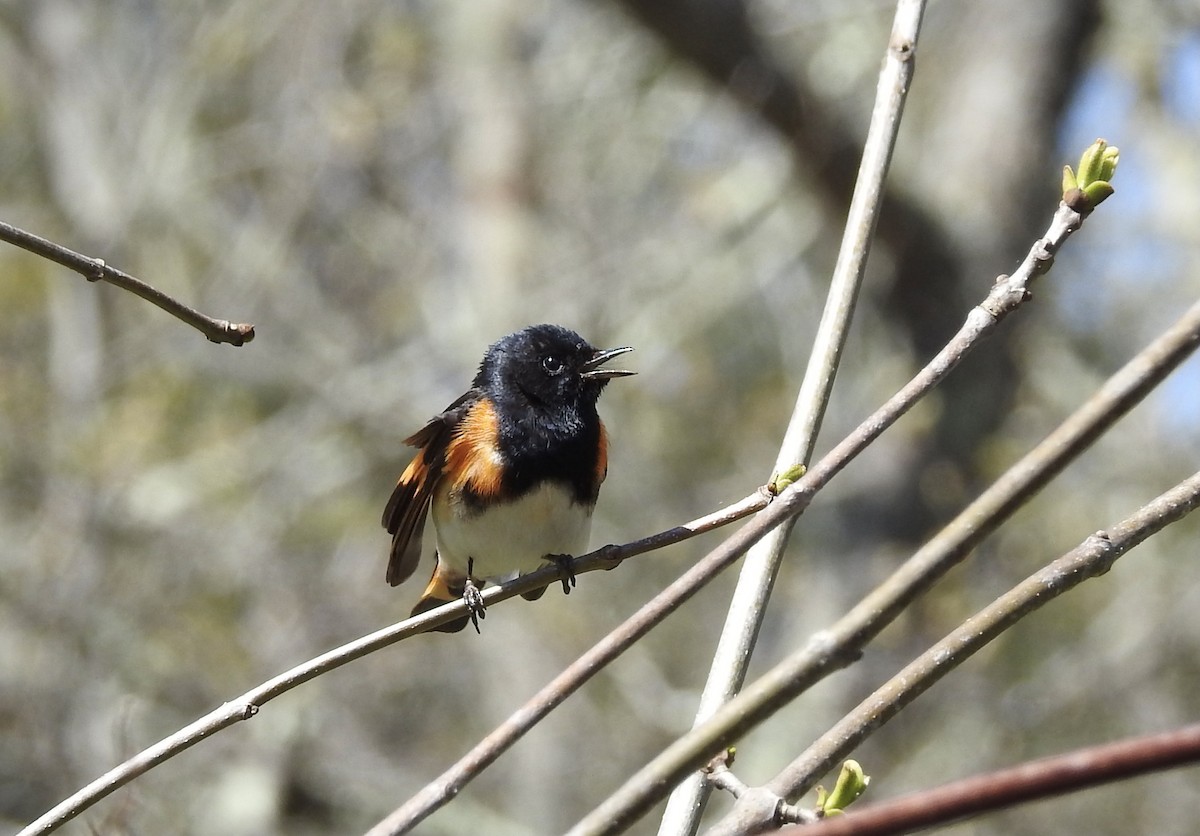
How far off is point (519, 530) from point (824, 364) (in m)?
1.94

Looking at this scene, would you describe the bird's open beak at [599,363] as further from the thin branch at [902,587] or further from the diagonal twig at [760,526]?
the thin branch at [902,587]

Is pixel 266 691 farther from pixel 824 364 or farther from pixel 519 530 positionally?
pixel 519 530

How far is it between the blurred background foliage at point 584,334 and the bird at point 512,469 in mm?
3401

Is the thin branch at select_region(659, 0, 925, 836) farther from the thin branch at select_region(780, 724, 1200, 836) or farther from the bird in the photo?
the bird

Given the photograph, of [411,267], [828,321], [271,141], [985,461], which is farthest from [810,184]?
[828,321]

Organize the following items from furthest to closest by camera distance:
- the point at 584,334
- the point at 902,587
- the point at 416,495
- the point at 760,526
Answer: the point at 584,334, the point at 416,495, the point at 760,526, the point at 902,587

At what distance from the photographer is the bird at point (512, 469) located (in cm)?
369

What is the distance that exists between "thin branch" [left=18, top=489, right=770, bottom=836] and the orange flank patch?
1.65 metres

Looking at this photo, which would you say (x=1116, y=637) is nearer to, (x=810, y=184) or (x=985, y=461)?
(x=985, y=461)

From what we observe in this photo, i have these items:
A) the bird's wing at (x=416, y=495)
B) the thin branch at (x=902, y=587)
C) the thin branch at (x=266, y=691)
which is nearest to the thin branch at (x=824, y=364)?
the thin branch at (x=266, y=691)

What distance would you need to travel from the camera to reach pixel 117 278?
1.67 m

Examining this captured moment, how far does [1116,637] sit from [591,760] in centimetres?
416

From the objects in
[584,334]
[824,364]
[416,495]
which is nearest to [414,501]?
[416,495]

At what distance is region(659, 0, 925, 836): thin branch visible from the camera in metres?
1.82
